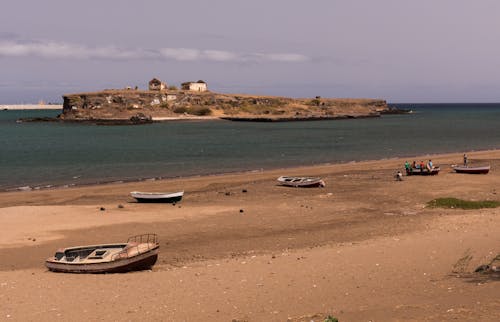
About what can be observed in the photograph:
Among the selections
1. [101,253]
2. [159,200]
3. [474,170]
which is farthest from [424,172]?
[101,253]

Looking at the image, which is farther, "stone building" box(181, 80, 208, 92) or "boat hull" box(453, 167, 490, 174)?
"stone building" box(181, 80, 208, 92)

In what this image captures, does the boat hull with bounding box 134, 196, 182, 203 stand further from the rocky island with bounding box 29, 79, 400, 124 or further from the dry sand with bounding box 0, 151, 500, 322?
the rocky island with bounding box 29, 79, 400, 124

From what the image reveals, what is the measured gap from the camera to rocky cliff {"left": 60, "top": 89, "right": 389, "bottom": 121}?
163500mm

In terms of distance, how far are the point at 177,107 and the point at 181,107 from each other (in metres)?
1.24

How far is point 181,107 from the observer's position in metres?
174

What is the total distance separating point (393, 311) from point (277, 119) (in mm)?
150407

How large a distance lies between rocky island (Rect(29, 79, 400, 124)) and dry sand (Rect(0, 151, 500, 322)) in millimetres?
121408

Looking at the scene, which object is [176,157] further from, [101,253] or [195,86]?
[195,86]

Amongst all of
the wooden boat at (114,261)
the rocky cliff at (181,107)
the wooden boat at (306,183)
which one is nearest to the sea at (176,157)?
the wooden boat at (306,183)

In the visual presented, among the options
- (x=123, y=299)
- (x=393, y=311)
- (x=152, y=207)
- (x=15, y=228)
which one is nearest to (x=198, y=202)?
(x=152, y=207)

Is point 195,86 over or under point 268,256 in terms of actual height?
over

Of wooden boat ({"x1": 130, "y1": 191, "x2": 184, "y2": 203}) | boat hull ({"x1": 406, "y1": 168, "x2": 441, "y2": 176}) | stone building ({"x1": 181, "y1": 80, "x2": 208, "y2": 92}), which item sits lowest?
wooden boat ({"x1": 130, "y1": 191, "x2": 184, "y2": 203})

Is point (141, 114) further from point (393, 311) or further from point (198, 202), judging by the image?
point (393, 311)

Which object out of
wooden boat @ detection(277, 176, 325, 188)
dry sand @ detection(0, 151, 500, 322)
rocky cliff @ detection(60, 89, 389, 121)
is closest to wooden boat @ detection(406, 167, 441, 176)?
Answer: dry sand @ detection(0, 151, 500, 322)
